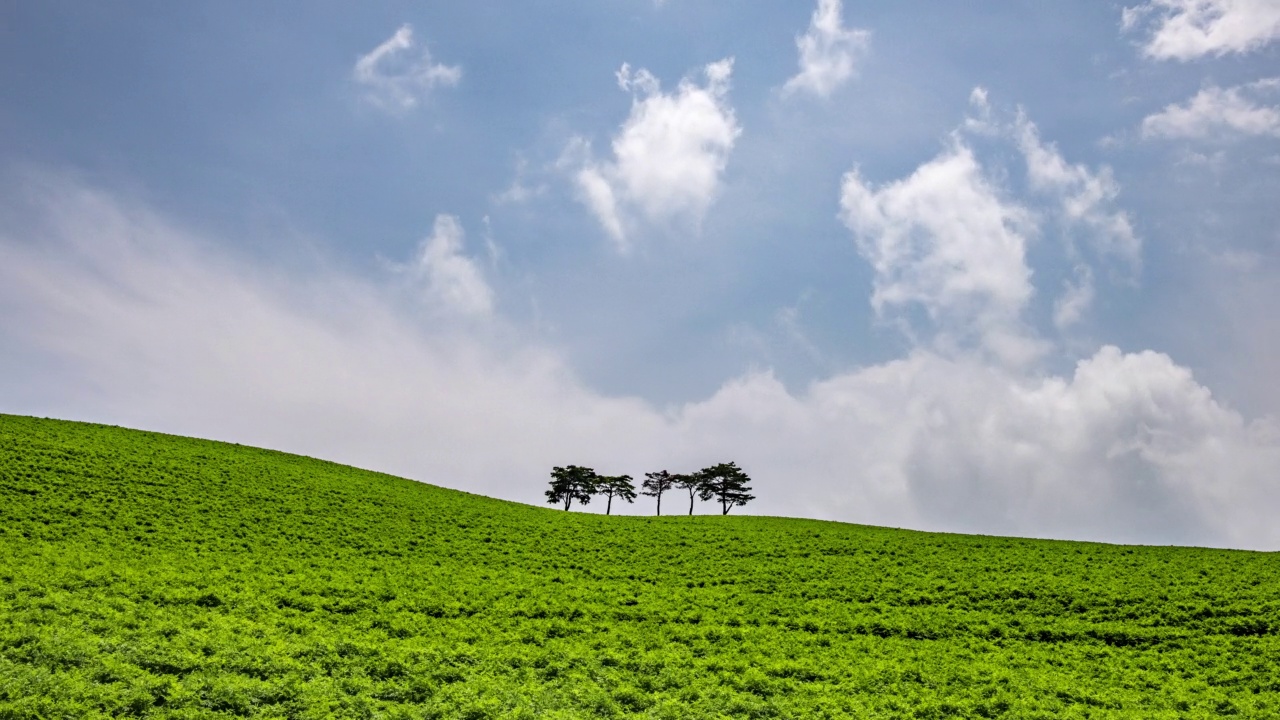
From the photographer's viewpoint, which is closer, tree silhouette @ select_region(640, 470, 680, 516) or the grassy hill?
the grassy hill

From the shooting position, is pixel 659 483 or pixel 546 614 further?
pixel 659 483

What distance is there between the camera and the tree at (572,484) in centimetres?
9331

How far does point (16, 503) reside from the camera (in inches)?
1352

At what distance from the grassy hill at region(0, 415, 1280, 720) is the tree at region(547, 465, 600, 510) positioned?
44.7 m

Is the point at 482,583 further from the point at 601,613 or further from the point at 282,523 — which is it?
the point at 282,523

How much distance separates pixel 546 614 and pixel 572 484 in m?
66.5

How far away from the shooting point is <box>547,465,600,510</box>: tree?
93312 mm

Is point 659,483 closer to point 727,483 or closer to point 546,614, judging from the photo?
point 727,483

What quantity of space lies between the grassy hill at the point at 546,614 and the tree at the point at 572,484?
44678 millimetres

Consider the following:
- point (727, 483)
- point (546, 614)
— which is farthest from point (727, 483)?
point (546, 614)

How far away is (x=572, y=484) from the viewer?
93.3 metres

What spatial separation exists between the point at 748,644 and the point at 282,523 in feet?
90.4

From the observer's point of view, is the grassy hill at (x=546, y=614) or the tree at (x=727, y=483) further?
the tree at (x=727, y=483)

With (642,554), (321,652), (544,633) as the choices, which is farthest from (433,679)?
(642,554)
